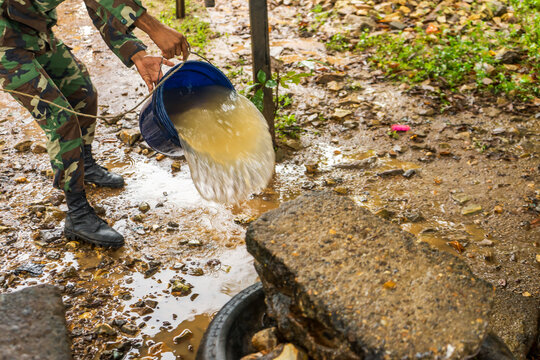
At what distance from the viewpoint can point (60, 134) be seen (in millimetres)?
2736

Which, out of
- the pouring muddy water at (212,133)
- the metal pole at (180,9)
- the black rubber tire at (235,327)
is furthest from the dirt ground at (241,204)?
the metal pole at (180,9)

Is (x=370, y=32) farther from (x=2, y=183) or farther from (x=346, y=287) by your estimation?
(x=346, y=287)

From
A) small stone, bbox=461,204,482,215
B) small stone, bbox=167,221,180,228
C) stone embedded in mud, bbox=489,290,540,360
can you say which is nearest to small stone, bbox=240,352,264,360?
stone embedded in mud, bbox=489,290,540,360

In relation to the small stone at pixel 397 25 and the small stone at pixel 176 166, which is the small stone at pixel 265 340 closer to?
the small stone at pixel 176 166

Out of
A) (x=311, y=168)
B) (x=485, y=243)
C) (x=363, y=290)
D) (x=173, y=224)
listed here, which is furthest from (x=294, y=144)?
(x=363, y=290)

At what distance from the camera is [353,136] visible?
4.09m

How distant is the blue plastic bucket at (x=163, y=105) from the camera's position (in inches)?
94.2

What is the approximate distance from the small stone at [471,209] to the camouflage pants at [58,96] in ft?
8.25

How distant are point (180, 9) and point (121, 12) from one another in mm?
4060

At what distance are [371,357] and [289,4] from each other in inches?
249

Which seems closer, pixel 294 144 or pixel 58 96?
pixel 58 96

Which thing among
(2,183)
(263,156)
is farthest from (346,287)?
(2,183)

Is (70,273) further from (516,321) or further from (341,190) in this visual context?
(516,321)

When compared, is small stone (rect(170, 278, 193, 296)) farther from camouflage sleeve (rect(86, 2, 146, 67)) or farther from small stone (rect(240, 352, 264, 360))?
camouflage sleeve (rect(86, 2, 146, 67))
